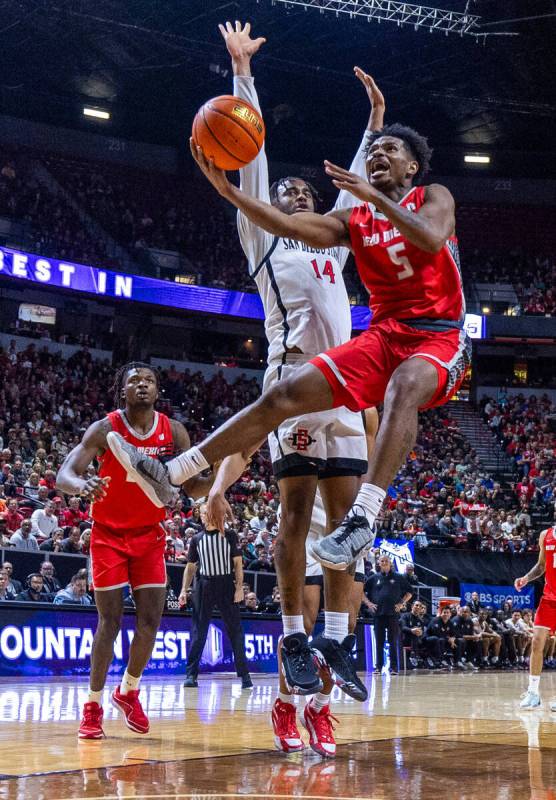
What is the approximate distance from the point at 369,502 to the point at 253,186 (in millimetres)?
2131

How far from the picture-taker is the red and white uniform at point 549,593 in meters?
10.3

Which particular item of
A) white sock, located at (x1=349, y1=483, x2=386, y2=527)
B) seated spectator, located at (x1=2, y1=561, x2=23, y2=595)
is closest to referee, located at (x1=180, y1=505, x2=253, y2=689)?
seated spectator, located at (x1=2, y1=561, x2=23, y2=595)

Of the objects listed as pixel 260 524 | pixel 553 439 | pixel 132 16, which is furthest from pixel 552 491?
pixel 132 16

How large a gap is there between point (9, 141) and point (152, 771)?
3175cm

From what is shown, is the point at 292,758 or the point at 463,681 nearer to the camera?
the point at 292,758

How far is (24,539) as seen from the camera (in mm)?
13859

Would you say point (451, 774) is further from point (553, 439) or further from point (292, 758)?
point (553, 439)

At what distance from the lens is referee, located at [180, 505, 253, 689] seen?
37.1 feet

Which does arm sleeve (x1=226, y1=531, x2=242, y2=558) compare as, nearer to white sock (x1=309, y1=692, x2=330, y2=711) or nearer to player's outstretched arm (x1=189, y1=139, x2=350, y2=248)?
white sock (x1=309, y1=692, x2=330, y2=711)

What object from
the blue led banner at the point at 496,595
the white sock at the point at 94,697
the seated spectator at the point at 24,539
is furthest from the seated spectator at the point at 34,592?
the blue led banner at the point at 496,595

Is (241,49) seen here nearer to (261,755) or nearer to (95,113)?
(261,755)

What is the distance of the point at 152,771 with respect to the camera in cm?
422

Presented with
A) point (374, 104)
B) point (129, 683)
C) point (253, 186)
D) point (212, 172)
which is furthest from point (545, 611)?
point (212, 172)

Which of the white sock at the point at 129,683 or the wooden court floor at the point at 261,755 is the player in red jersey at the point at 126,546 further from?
the wooden court floor at the point at 261,755
